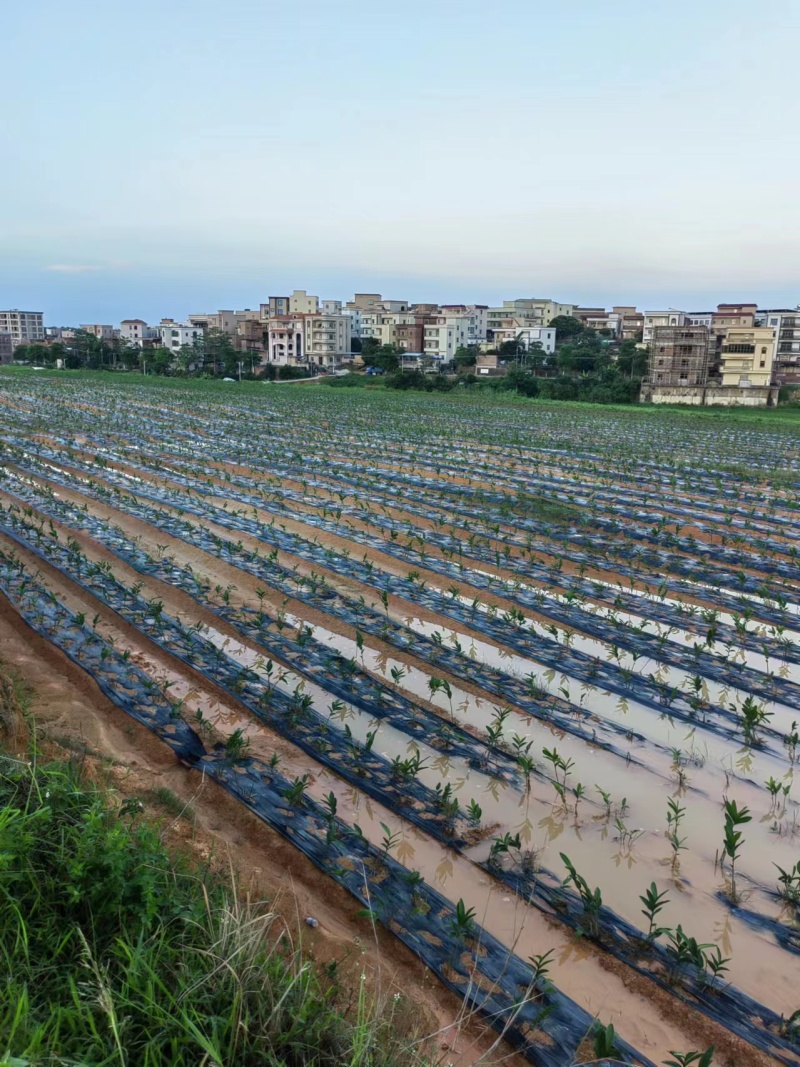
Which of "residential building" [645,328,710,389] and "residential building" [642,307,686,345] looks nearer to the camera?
"residential building" [645,328,710,389]

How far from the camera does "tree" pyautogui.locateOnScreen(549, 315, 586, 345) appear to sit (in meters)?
78.1

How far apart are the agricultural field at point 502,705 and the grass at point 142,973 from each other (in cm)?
69

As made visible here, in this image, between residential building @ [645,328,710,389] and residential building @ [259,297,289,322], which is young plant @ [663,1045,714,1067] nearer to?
residential building @ [645,328,710,389]

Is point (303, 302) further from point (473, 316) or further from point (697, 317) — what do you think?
Result: point (697, 317)

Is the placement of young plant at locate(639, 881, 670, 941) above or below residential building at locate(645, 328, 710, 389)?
below

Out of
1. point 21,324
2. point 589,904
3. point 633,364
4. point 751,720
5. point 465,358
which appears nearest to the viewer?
point 589,904

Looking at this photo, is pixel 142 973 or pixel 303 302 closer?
pixel 142 973

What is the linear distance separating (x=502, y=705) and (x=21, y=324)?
134671 mm

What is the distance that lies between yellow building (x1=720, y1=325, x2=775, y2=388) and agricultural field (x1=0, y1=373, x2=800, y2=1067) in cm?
4518

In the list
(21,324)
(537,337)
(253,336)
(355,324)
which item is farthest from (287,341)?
(21,324)

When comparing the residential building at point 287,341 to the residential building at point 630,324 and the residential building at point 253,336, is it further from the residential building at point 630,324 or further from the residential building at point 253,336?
the residential building at point 630,324

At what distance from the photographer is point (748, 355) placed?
5428 centimetres

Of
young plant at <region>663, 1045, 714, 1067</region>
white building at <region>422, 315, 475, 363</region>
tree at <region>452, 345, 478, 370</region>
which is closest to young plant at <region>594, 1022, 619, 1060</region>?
young plant at <region>663, 1045, 714, 1067</region>

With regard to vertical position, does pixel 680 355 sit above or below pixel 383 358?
above
